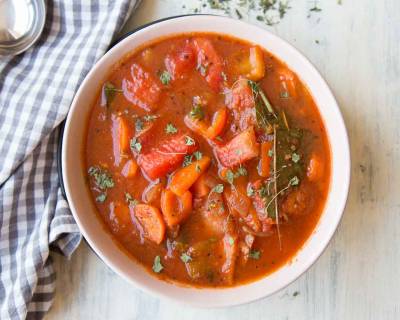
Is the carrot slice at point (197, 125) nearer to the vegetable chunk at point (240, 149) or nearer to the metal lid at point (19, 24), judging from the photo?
the vegetable chunk at point (240, 149)

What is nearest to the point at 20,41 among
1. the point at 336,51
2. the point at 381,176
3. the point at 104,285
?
the point at 104,285

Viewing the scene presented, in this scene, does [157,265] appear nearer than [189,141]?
No

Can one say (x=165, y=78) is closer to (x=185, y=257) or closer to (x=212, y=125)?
(x=212, y=125)

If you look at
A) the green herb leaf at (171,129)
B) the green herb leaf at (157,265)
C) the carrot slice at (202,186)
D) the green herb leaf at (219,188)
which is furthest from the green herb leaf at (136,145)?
the green herb leaf at (157,265)

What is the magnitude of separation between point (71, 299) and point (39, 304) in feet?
0.68

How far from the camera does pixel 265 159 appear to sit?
3.39m

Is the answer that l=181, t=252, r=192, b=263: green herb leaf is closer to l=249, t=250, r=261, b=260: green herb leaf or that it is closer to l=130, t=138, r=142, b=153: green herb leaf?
l=249, t=250, r=261, b=260: green herb leaf

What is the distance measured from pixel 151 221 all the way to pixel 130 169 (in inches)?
13.2

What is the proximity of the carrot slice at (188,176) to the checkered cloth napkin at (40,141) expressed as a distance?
76 centimetres

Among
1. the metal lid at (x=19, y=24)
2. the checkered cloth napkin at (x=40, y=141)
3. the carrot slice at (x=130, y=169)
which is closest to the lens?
the carrot slice at (x=130, y=169)

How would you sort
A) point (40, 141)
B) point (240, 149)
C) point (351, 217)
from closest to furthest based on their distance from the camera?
point (240, 149) < point (40, 141) < point (351, 217)

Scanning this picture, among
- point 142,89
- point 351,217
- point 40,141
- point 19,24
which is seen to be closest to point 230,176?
point 142,89

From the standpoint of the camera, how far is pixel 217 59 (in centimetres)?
343

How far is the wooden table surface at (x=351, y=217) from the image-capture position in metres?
3.81
